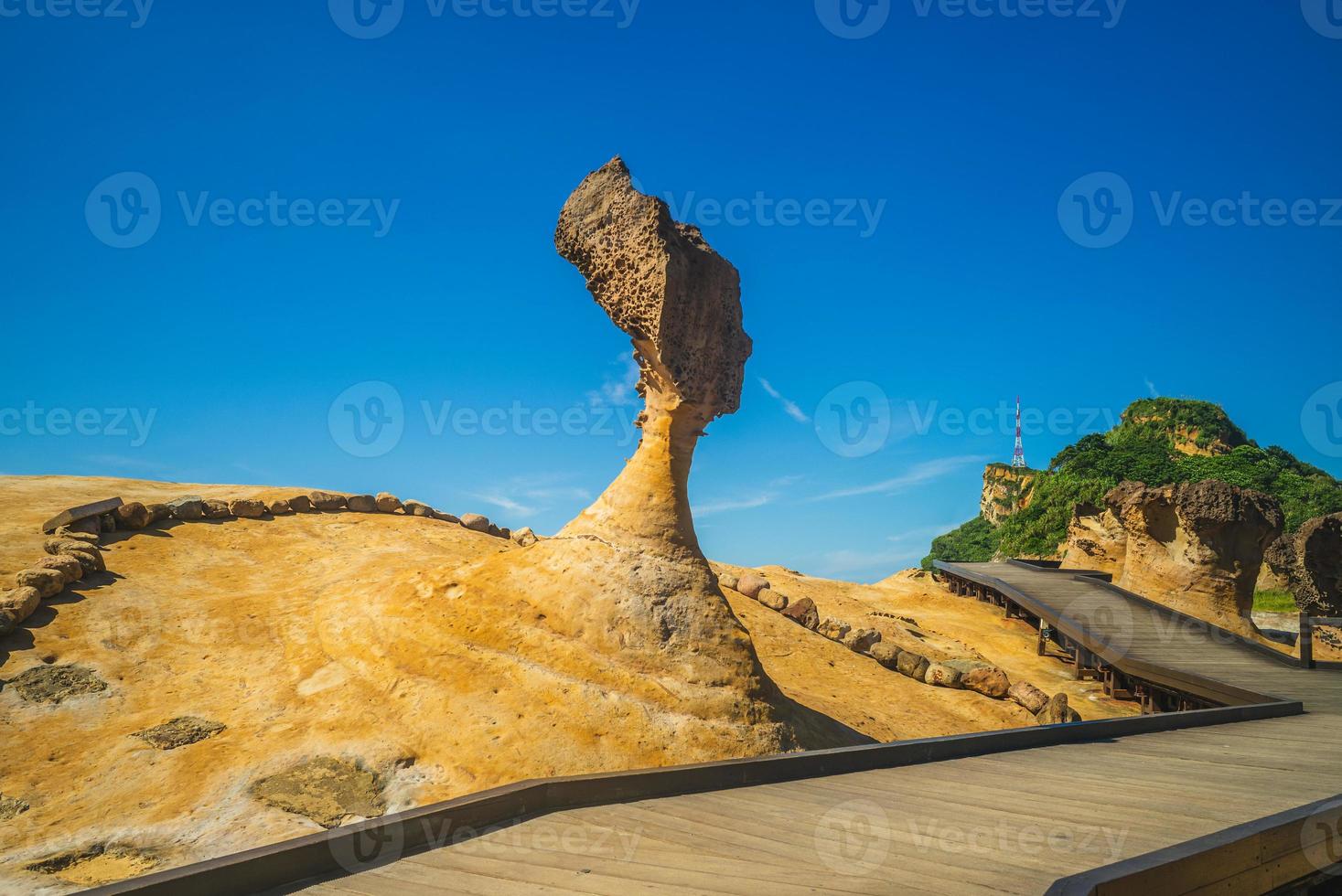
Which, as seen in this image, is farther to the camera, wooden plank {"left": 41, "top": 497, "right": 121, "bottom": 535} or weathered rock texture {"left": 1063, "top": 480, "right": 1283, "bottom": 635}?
weathered rock texture {"left": 1063, "top": 480, "right": 1283, "bottom": 635}

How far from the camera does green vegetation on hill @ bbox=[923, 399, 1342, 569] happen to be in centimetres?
3309

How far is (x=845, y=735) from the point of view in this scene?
335 inches

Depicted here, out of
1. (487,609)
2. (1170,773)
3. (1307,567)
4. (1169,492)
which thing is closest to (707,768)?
(1170,773)

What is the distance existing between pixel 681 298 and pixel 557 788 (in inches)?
205

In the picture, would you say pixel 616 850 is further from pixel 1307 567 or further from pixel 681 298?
pixel 1307 567

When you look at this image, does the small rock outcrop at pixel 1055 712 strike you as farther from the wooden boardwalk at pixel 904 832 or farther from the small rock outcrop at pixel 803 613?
the wooden boardwalk at pixel 904 832

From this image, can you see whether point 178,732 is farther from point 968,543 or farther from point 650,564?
point 968,543

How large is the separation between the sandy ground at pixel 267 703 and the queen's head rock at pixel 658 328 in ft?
4.91

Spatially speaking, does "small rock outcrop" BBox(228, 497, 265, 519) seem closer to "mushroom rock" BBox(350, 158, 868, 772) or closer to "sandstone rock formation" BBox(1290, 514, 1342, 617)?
"mushroom rock" BBox(350, 158, 868, 772)

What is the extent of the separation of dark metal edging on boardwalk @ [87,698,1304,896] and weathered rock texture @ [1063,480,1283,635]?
41.8ft

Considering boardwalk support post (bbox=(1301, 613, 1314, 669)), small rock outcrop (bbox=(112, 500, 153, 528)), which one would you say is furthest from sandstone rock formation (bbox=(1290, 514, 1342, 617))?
small rock outcrop (bbox=(112, 500, 153, 528))

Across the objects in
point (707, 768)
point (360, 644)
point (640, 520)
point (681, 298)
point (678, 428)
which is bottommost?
point (707, 768)

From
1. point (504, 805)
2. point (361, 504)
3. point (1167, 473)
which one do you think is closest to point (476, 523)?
point (361, 504)

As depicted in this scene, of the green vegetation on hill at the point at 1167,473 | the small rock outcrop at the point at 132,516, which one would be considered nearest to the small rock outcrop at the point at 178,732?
the small rock outcrop at the point at 132,516
